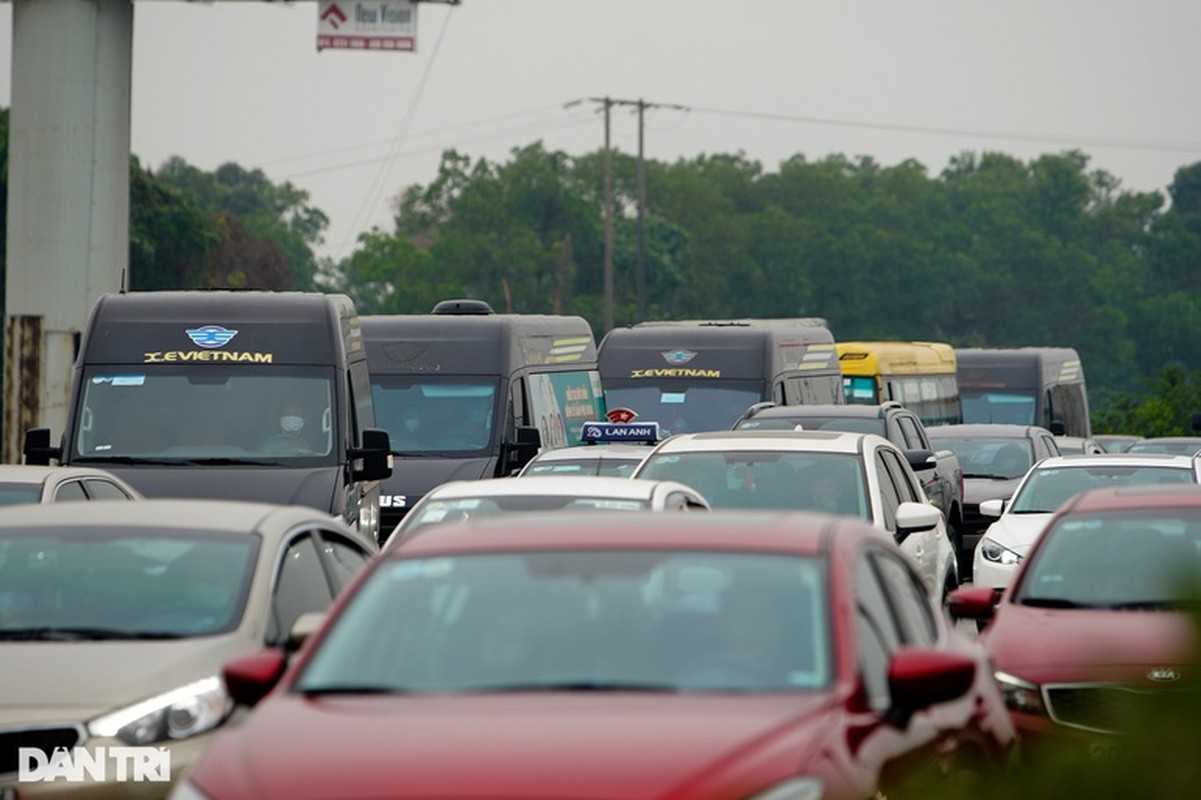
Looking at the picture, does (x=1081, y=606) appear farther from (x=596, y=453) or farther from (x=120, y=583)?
(x=596, y=453)

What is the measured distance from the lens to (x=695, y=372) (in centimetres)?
2808

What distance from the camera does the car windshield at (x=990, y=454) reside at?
2842cm

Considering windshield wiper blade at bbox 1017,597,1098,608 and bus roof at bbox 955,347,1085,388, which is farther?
bus roof at bbox 955,347,1085,388

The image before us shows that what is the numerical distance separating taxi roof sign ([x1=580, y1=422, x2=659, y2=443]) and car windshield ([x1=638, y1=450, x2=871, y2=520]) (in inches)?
235

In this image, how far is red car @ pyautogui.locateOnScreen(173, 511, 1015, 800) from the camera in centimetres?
548

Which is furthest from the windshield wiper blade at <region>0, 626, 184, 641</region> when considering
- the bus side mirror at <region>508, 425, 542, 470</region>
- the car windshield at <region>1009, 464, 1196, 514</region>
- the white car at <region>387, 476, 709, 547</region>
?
the bus side mirror at <region>508, 425, 542, 470</region>

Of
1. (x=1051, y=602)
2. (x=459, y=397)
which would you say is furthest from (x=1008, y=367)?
(x=1051, y=602)

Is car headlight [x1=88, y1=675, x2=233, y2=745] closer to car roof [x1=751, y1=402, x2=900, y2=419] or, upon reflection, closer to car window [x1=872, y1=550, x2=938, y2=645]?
car window [x1=872, y1=550, x2=938, y2=645]

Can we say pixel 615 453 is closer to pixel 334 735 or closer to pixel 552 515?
pixel 552 515

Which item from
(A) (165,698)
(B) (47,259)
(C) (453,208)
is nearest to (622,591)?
(A) (165,698)

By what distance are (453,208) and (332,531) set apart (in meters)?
106

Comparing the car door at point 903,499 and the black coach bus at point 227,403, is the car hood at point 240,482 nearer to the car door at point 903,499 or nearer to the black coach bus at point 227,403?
the black coach bus at point 227,403

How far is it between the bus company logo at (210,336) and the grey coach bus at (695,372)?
33.4 feet

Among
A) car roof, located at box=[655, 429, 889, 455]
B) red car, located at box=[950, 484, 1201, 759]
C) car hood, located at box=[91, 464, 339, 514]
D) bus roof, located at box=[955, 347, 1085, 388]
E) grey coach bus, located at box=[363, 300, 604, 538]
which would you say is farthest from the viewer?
bus roof, located at box=[955, 347, 1085, 388]
